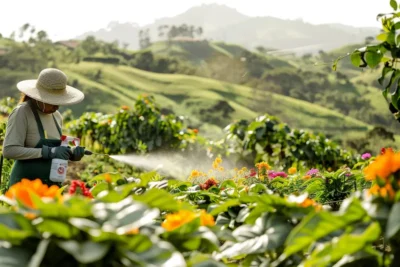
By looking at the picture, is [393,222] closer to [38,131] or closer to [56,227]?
[56,227]

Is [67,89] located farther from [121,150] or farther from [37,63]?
[37,63]

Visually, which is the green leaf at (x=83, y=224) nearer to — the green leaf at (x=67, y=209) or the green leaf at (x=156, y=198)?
the green leaf at (x=67, y=209)

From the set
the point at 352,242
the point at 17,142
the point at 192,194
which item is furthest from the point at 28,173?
the point at 352,242

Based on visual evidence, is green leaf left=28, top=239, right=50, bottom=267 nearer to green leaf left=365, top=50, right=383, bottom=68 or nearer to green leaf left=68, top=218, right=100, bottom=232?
green leaf left=68, top=218, right=100, bottom=232

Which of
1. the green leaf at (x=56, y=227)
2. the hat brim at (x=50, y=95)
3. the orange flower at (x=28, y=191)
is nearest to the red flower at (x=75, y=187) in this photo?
the orange flower at (x=28, y=191)

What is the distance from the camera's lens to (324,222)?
58.6 inches

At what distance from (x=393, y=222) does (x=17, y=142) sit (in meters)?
3.03

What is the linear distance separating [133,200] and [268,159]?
29.4 feet

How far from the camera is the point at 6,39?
61.6 m

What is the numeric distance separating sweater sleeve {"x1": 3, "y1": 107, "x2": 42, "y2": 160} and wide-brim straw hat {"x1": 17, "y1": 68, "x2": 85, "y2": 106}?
6.0 inches

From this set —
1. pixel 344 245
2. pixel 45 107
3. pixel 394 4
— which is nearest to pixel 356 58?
pixel 394 4

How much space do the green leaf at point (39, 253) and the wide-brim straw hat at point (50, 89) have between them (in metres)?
2.66

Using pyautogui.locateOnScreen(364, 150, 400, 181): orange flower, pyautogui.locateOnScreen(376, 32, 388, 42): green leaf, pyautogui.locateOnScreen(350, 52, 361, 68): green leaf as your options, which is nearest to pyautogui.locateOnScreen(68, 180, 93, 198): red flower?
pyautogui.locateOnScreen(364, 150, 400, 181): orange flower

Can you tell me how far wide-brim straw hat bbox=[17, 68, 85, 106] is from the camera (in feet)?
13.4
